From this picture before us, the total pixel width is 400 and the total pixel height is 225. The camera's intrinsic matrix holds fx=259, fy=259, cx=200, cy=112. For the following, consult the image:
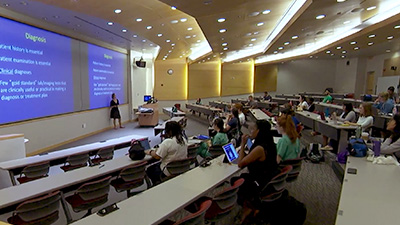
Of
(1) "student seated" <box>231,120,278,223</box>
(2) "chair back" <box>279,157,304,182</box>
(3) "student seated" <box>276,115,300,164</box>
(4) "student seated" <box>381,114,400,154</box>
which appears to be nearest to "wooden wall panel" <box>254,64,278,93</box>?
(4) "student seated" <box>381,114,400,154</box>

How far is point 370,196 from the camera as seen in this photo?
236 centimetres

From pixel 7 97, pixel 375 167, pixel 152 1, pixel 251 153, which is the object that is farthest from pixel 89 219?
pixel 7 97

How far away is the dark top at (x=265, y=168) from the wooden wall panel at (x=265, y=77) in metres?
17.4

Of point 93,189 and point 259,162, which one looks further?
point 259,162

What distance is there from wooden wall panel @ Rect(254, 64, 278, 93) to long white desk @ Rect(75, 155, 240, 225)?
57.5ft

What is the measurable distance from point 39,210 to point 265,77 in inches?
753

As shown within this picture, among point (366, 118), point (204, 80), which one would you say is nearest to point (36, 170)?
point (366, 118)

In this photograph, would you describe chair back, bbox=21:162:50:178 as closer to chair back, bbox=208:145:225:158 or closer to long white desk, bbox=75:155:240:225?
long white desk, bbox=75:155:240:225

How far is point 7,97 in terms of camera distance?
596 cm

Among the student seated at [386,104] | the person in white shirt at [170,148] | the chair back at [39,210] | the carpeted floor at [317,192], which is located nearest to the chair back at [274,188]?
the carpeted floor at [317,192]

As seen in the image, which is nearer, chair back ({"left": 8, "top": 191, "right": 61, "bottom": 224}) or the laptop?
chair back ({"left": 8, "top": 191, "right": 61, "bottom": 224})

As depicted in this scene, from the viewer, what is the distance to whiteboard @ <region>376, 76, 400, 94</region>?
13148 millimetres

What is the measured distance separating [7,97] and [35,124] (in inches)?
42.1

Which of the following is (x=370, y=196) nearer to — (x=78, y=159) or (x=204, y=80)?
(x=78, y=159)
